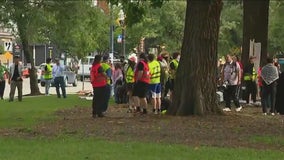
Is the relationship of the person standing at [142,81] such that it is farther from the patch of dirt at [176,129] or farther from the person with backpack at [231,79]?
the person with backpack at [231,79]

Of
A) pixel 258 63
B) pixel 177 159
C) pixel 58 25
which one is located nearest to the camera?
pixel 177 159

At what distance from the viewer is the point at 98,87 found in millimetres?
16203

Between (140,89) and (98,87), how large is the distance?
1.23 m

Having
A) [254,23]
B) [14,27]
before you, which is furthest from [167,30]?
[254,23]

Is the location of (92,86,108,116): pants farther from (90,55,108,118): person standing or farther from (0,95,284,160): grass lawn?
(0,95,284,160): grass lawn

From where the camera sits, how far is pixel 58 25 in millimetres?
29656

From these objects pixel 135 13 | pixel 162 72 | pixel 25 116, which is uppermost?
pixel 135 13

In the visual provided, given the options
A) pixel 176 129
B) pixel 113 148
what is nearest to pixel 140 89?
pixel 176 129

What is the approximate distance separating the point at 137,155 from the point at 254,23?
15.3 metres

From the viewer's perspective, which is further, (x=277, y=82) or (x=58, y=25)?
(x=58, y=25)

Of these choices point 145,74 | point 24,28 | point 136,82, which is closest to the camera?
point 145,74

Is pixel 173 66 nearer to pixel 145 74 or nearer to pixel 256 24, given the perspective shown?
pixel 145 74

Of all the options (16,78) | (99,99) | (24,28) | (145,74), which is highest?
(24,28)

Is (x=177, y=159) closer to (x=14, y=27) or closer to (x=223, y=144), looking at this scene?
(x=223, y=144)
